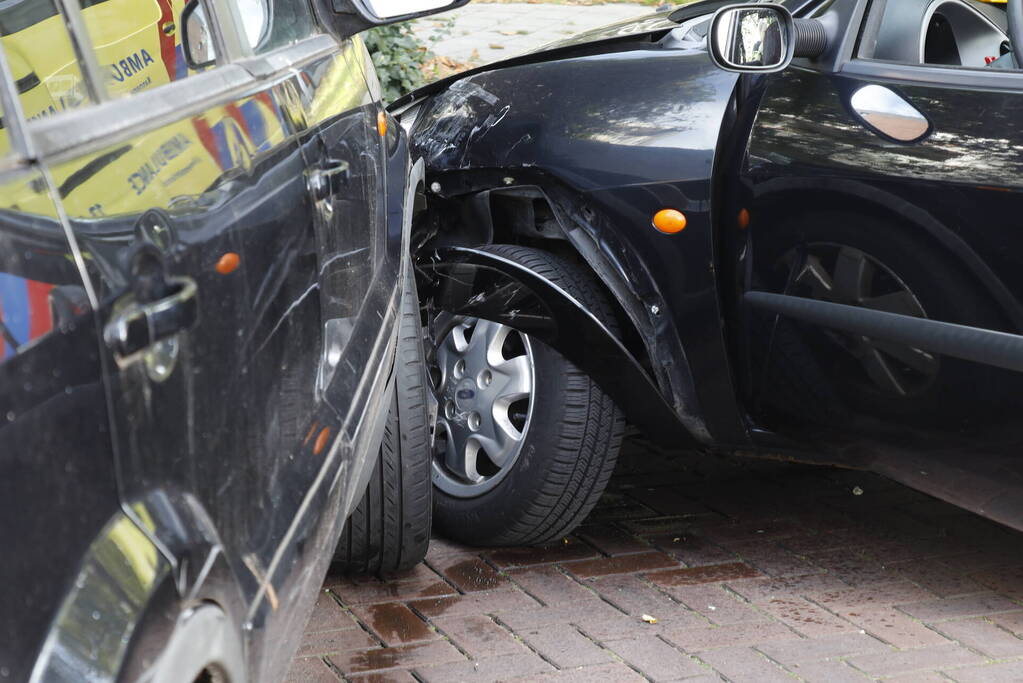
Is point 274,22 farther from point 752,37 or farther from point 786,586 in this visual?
point 786,586

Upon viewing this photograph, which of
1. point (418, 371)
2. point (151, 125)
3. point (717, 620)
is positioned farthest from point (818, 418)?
point (151, 125)

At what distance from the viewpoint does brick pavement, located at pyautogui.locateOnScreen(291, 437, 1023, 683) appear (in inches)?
116

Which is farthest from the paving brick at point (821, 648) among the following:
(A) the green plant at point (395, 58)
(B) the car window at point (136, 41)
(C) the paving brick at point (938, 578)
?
(A) the green plant at point (395, 58)

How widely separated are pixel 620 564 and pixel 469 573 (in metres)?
0.41

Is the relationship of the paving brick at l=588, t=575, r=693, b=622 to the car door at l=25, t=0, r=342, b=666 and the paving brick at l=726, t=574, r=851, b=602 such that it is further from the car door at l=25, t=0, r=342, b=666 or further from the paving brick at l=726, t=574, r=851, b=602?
the car door at l=25, t=0, r=342, b=666

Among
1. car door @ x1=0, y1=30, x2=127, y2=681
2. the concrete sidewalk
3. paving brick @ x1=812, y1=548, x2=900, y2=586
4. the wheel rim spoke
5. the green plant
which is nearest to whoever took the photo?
car door @ x1=0, y1=30, x2=127, y2=681

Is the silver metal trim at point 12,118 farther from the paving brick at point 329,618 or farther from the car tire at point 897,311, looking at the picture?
the paving brick at point 329,618

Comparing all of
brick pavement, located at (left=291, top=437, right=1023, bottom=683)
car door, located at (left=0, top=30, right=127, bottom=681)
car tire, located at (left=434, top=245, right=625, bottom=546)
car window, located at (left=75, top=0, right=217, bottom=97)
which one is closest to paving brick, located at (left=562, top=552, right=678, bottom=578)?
brick pavement, located at (left=291, top=437, right=1023, bottom=683)

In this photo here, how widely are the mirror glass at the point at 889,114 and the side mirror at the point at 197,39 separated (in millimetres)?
1481

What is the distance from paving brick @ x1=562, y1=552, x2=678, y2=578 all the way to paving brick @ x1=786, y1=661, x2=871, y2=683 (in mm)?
614

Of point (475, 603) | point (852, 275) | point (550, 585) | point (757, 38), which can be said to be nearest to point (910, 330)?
point (852, 275)

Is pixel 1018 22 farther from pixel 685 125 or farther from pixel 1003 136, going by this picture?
pixel 685 125

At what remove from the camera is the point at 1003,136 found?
2.59 metres

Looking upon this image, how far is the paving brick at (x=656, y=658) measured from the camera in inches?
114
